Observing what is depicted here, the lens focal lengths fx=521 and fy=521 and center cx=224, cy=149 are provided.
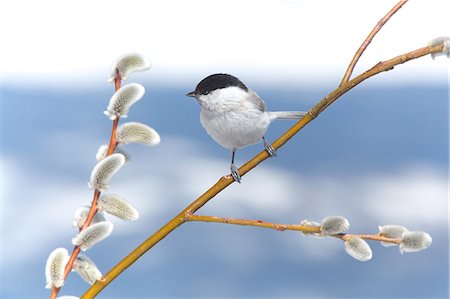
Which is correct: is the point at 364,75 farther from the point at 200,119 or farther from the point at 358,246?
the point at 200,119

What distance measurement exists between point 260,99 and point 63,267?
50 cm

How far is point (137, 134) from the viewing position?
601 mm

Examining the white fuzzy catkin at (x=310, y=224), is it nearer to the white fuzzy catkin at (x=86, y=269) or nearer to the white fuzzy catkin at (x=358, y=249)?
the white fuzzy catkin at (x=358, y=249)

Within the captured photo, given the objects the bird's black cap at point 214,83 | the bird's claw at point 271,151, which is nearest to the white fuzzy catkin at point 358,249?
the bird's claw at point 271,151

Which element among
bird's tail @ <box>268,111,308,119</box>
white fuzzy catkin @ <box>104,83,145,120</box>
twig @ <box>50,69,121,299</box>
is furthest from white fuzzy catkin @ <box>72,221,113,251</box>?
bird's tail @ <box>268,111,308,119</box>

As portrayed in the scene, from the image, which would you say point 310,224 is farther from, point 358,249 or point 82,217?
point 82,217

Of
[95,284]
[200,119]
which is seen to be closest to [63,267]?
[95,284]

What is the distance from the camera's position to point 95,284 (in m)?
0.59

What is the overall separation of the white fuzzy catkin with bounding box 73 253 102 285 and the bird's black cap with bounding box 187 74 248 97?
0.38m

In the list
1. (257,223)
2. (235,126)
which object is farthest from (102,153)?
(235,126)

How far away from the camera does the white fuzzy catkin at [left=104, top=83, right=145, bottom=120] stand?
59cm

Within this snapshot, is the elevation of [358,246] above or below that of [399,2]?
below

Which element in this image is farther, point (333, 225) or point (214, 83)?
point (214, 83)

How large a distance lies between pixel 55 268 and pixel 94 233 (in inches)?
2.5
